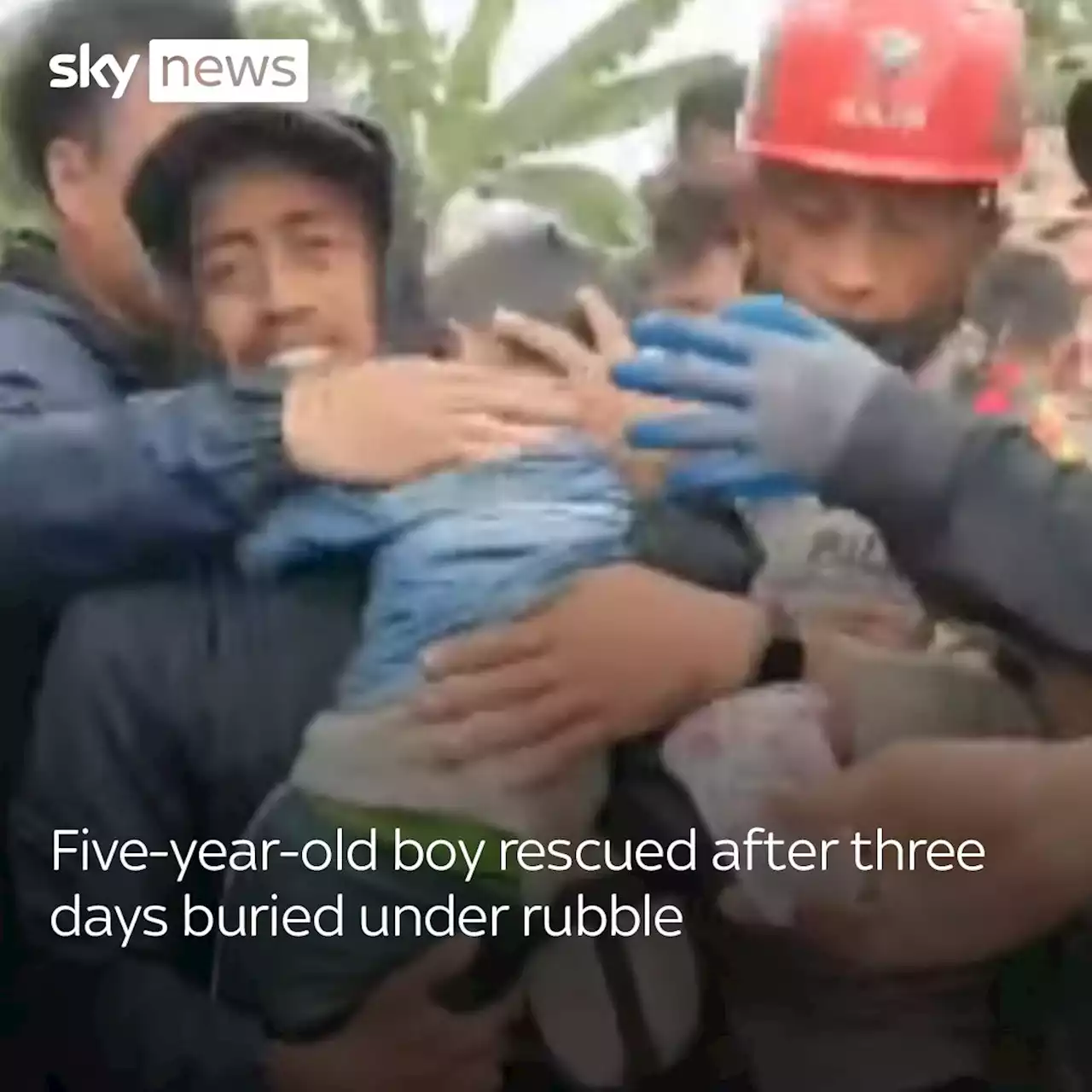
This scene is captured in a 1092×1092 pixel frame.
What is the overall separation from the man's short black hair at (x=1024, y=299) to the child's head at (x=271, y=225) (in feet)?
1.12

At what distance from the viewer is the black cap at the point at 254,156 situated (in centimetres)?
120

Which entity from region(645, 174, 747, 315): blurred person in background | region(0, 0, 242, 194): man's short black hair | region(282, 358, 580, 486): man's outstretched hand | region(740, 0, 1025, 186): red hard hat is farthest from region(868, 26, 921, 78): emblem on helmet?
→ region(0, 0, 242, 194): man's short black hair

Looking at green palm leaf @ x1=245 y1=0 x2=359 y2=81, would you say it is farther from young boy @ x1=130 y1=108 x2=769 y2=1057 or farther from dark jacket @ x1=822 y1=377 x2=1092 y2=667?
dark jacket @ x1=822 y1=377 x2=1092 y2=667

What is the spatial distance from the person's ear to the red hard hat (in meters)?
0.37

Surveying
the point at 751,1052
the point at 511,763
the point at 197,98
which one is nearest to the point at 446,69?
the point at 197,98

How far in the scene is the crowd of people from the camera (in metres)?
1.20

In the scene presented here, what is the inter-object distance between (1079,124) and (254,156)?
47 cm

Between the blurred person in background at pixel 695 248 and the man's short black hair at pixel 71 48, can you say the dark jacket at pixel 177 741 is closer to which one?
the blurred person in background at pixel 695 248

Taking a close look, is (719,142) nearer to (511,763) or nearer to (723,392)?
(723,392)

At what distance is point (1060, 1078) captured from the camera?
1.27 m

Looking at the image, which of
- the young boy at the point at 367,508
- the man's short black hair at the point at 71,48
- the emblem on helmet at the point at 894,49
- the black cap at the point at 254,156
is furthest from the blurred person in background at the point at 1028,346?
the man's short black hair at the point at 71,48

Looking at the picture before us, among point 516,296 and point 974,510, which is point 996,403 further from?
point 516,296

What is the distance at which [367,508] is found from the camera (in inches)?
47.3

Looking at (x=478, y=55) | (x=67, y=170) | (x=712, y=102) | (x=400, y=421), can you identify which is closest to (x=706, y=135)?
(x=712, y=102)
